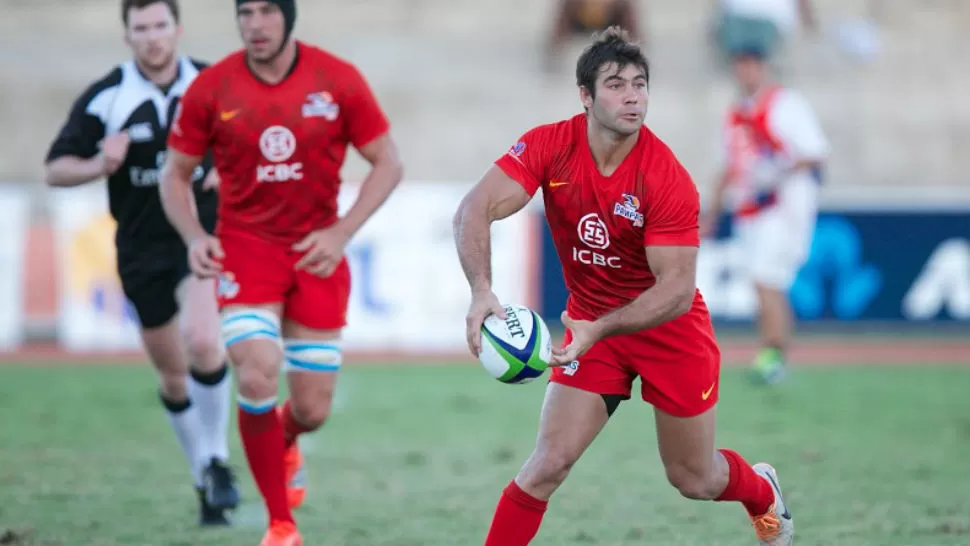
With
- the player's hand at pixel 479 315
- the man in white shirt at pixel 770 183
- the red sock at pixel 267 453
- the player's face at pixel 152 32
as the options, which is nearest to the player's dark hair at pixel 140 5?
the player's face at pixel 152 32

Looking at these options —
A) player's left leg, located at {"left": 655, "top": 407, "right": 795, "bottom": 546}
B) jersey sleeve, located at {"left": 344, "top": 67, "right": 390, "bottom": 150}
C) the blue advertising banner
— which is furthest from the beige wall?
player's left leg, located at {"left": 655, "top": 407, "right": 795, "bottom": 546}

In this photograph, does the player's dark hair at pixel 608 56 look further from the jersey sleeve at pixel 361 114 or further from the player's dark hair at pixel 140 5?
the player's dark hair at pixel 140 5

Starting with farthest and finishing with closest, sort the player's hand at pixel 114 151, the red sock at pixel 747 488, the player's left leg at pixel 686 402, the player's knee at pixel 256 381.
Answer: the player's hand at pixel 114 151 → the player's knee at pixel 256 381 → the red sock at pixel 747 488 → the player's left leg at pixel 686 402

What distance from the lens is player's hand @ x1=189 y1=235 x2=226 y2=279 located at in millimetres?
6004

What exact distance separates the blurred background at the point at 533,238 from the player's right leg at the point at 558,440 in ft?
3.67

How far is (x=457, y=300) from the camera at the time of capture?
14.8 metres

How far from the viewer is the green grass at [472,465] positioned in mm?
6535

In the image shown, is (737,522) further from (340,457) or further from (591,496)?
(340,457)

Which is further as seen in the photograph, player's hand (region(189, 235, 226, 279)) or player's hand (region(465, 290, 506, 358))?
player's hand (region(189, 235, 226, 279))

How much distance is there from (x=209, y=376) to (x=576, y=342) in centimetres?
264

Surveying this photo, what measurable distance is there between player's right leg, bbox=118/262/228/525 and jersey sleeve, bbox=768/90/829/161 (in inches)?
262

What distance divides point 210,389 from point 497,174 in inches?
96.0

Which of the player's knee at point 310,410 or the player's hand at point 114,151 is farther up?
the player's hand at point 114,151

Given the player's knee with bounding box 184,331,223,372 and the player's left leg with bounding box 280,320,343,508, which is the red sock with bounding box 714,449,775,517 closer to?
the player's left leg with bounding box 280,320,343,508
